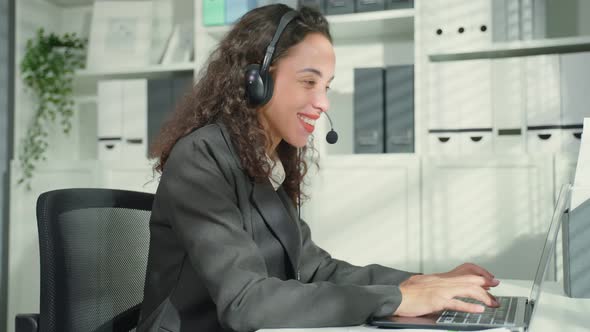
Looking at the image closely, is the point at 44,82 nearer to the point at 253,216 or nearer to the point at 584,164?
the point at 253,216

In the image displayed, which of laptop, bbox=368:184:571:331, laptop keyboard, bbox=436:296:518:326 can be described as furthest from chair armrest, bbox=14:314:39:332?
laptop keyboard, bbox=436:296:518:326

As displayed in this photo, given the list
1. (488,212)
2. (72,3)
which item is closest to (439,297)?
(488,212)

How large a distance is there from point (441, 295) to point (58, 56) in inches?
90.2

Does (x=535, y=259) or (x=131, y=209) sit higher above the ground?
(x=131, y=209)

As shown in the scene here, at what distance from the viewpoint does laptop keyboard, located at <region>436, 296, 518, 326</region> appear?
821mm

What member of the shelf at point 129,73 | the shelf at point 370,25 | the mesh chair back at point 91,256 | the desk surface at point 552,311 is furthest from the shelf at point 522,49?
the mesh chair back at point 91,256

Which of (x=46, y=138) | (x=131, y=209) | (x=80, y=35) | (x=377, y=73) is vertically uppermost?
(x=80, y=35)

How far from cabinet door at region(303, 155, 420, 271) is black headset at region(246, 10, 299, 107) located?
1.13 m

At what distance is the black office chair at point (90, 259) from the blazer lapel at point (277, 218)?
0.32 meters

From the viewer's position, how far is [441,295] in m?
0.89

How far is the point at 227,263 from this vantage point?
3.00ft

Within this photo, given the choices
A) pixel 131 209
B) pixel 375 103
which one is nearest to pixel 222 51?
pixel 131 209

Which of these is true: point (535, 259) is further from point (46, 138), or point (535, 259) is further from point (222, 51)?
point (46, 138)

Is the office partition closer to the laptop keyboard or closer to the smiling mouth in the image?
the smiling mouth
